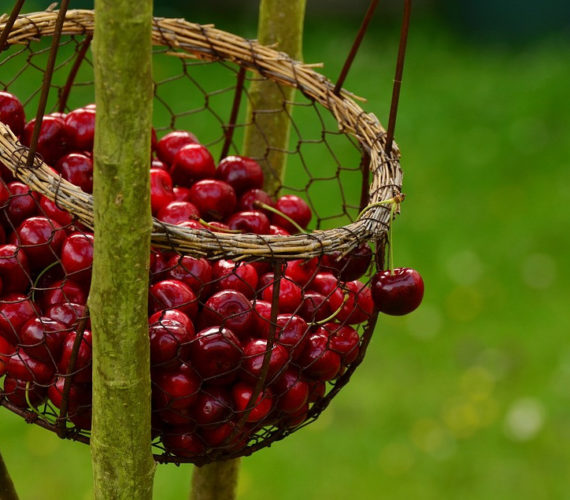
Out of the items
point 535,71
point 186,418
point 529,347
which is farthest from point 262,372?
point 535,71

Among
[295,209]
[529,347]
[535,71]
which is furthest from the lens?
[535,71]

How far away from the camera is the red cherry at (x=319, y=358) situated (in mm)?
1121

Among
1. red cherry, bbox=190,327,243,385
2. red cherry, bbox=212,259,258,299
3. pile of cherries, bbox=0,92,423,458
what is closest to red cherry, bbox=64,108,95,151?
pile of cherries, bbox=0,92,423,458

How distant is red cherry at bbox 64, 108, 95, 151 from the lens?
135 cm

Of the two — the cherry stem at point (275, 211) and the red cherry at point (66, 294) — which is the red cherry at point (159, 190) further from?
the red cherry at point (66, 294)

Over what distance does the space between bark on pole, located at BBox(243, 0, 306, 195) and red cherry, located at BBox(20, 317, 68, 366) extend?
0.67 meters

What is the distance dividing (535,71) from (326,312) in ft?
11.3

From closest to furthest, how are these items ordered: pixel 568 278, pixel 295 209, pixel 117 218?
1. pixel 117 218
2. pixel 295 209
3. pixel 568 278

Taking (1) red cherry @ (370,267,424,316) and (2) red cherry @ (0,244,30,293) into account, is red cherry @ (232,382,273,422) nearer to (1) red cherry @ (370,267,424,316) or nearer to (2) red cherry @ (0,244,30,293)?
(1) red cherry @ (370,267,424,316)

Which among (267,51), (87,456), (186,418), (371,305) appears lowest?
(87,456)

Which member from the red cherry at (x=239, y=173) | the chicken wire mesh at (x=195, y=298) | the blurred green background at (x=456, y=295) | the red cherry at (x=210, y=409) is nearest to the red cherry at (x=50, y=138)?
the chicken wire mesh at (x=195, y=298)

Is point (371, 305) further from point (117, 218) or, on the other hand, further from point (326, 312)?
point (117, 218)

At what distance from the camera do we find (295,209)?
142 centimetres

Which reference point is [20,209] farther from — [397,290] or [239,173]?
[397,290]
